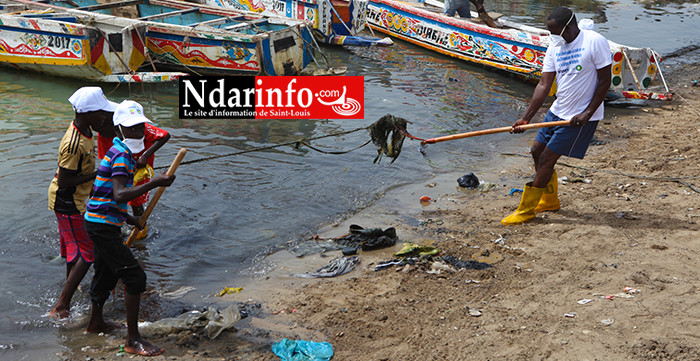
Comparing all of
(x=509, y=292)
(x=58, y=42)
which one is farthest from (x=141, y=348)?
(x=58, y=42)

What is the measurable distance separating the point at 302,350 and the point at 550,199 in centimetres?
337

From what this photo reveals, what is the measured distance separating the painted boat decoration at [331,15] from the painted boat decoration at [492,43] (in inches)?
35.8

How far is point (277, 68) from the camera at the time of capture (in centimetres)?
1124

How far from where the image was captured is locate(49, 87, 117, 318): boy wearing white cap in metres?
4.08

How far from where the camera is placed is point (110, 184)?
3.82m

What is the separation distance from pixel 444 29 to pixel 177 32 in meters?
6.17

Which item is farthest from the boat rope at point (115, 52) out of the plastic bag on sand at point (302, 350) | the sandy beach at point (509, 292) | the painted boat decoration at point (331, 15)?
the plastic bag on sand at point (302, 350)

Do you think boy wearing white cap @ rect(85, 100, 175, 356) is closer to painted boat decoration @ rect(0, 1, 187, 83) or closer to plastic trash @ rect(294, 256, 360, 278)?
plastic trash @ rect(294, 256, 360, 278)

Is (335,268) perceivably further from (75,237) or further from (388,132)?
(75,237)

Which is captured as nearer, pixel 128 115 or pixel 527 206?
pixel 128 115

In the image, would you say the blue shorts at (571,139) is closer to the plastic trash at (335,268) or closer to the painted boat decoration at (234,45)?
the plastic trash at (335,268)

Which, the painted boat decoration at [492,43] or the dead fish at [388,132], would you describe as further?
the painted boat decoration at [492,43]

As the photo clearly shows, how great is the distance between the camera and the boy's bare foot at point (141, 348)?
394 cm

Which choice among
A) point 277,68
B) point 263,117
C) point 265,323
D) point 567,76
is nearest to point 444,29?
point 277,68
